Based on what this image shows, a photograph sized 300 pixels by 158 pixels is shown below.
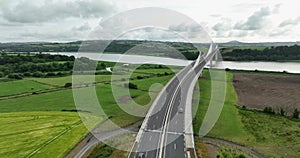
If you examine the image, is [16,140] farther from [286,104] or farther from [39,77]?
[39,77]

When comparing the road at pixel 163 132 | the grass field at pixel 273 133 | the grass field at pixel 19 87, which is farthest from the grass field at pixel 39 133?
the grass field at pixel 273 133

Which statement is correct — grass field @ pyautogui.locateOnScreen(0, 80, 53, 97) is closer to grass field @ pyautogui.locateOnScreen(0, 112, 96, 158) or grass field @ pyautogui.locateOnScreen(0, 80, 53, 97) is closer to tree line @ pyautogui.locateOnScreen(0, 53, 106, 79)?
tree line @ pyautogui.locateOnScreen(0, 53, 106, 79)

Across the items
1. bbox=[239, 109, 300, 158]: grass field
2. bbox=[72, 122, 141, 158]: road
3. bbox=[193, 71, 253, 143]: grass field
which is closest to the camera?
bbox=[72, 122, 141, 158]: road

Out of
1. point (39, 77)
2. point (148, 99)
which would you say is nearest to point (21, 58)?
point (39, 77)

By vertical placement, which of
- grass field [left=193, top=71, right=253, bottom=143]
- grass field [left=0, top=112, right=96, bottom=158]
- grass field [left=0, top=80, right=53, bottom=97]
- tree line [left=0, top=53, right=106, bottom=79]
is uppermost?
tree line [left=0, top=53, right=106, bottom=79]

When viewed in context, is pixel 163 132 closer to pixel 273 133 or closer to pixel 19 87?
pixel 273 133

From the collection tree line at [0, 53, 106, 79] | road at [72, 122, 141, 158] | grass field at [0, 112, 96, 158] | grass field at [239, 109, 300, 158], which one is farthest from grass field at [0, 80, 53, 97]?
grass field at [239, 109, 300, 158]
